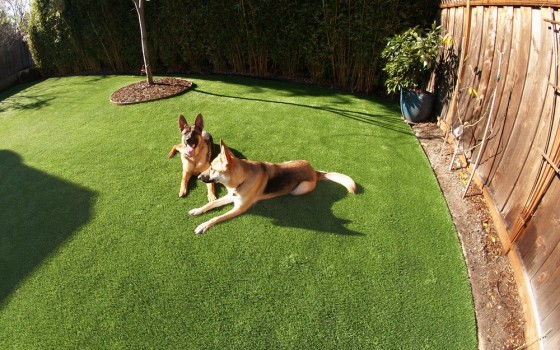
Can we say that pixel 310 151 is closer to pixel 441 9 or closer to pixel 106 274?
pixel 106 274

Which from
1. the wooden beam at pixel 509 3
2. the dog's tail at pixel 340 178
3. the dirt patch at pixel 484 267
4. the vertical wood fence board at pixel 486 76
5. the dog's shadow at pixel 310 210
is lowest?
the dirt patch at pixel 484 267

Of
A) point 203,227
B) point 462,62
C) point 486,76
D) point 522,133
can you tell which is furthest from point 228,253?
point 462,62

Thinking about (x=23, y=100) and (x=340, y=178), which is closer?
(x=340, y=178)

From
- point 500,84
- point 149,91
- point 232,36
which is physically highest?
point 232,36

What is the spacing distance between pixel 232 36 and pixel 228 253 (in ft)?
26.0

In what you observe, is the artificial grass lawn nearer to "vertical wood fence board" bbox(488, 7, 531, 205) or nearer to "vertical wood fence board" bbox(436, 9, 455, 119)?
"vertical wood fence board" bbox(488, 7, 531, 205)

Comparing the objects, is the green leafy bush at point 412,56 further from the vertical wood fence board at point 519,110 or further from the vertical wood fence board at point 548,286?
the vertical wood fence board at point 548,286

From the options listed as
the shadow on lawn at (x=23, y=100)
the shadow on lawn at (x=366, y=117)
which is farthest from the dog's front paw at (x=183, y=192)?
the shadow on lawn at (x=23, y=100)

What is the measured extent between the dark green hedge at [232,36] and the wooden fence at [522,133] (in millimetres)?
2770

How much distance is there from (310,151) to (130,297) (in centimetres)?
380

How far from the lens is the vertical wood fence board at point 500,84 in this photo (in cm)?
430

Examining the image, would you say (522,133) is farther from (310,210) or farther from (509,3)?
(310,210)

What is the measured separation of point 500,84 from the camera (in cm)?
441

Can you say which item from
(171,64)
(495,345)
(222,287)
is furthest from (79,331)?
(171,64)
